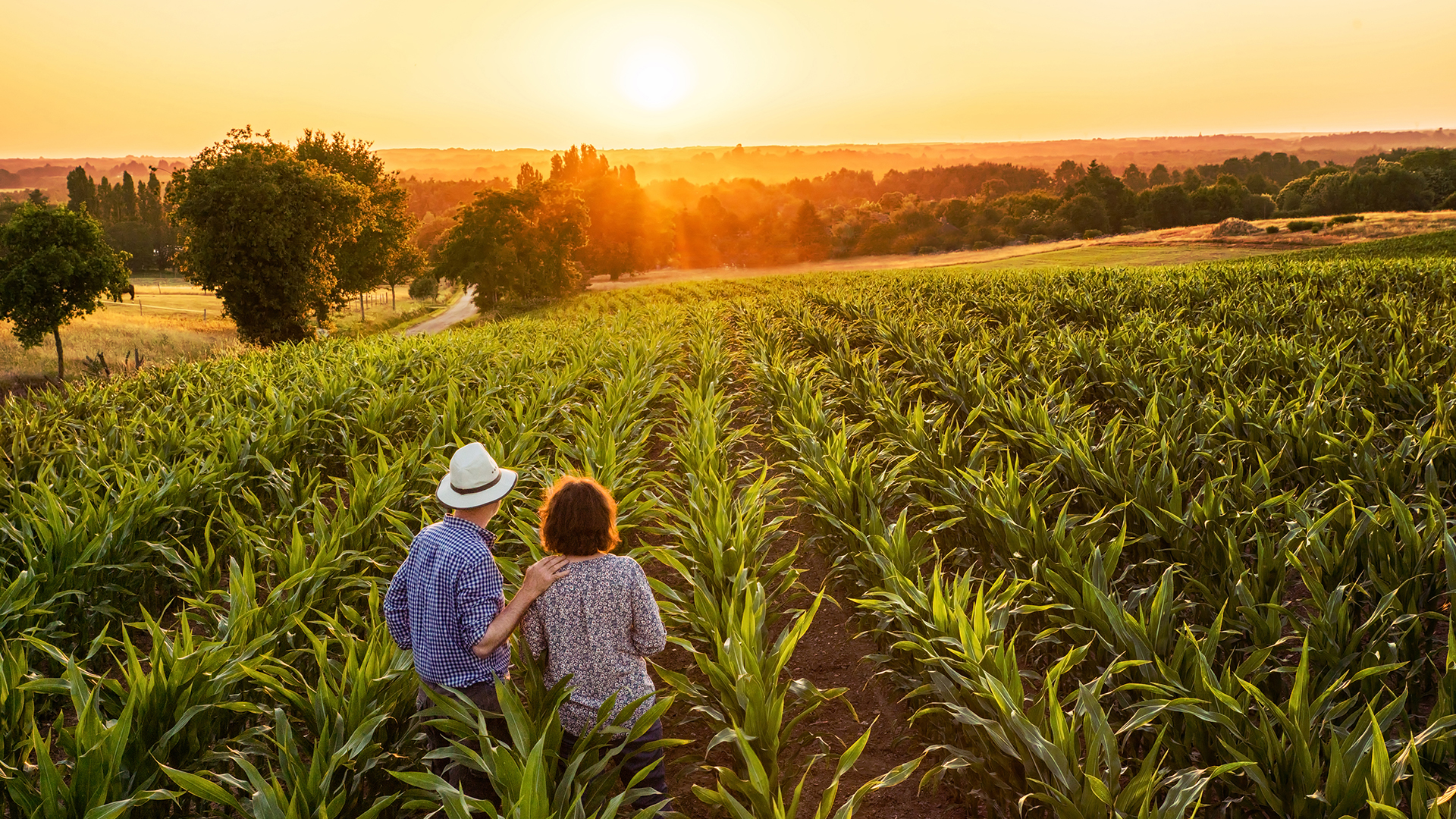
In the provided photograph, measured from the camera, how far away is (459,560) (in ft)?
10.3

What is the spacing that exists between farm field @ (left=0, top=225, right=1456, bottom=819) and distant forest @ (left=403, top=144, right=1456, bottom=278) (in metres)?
53.1

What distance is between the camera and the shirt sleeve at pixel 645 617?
10.3 feet

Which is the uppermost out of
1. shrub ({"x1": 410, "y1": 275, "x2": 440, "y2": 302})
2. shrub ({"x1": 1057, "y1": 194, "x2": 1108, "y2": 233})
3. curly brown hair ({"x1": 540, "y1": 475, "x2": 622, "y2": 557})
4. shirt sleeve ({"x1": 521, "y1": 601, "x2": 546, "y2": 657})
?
shrub ({"x1": 1057, "y1": 194, "x2": 1108, "y2": 233})

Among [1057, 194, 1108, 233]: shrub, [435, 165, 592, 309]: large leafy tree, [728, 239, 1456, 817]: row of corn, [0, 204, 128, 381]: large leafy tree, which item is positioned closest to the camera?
[728, 239, 1456, 817]: row of corn

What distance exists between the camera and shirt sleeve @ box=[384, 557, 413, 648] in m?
3.31

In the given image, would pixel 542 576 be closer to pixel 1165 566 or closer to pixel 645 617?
pixel 645 617

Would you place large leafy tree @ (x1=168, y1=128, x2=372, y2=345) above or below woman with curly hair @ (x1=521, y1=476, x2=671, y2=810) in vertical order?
above

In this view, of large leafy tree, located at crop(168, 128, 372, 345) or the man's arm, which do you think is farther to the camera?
large leafy tree, located at crop(168, 128, 372, 345)

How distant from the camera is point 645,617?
317cm

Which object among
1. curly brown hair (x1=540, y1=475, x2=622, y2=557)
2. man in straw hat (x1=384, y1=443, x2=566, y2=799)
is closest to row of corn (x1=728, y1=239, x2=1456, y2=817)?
curly brown hair (x1=540, y1=475, x2=622, y2=557)

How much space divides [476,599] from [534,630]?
28cm

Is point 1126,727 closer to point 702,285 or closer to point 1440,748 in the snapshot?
point 1440,748

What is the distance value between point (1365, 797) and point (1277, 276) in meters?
21.7

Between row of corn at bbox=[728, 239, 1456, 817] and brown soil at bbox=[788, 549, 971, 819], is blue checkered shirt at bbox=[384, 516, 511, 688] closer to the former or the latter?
brown soil at bbox=[788, 549, 971, 819]
